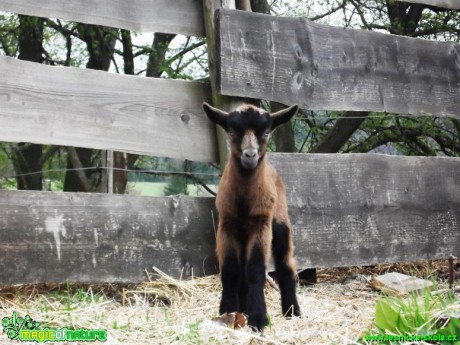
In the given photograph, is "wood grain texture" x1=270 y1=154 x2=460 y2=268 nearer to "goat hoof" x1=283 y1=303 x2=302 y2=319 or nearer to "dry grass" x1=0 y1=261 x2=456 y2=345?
"dry grass" x1=0 y1=261 x2=456 y2=345

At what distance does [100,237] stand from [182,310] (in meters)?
0.82

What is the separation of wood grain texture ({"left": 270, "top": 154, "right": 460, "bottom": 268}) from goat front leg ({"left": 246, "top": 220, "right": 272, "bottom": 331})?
3.91 feet

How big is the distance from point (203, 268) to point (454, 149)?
5353 millimetres

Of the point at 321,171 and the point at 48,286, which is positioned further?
the point at 321,171

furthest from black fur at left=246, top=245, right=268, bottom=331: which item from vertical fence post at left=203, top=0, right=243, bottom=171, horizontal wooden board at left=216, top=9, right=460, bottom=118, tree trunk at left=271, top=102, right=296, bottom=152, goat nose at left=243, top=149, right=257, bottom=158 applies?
tree trunk at left=271, top=102, right=296, bottom=152

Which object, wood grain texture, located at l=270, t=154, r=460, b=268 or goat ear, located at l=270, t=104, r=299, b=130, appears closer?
goat ear, located at l=270, t=104, r=299, b=130

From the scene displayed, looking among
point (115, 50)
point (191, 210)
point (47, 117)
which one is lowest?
point (191, 210)

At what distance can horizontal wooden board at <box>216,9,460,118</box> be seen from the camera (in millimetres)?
5395

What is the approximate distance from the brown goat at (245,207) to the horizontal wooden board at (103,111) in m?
0.77

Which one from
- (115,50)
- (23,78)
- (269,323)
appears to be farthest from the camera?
(115,50)

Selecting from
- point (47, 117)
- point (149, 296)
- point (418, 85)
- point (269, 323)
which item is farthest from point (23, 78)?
point (418, 85)

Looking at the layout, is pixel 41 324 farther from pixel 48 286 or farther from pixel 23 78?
pixel 23 78

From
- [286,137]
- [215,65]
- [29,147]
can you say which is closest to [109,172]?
[215,65]

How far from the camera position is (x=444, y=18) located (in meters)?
9.39
